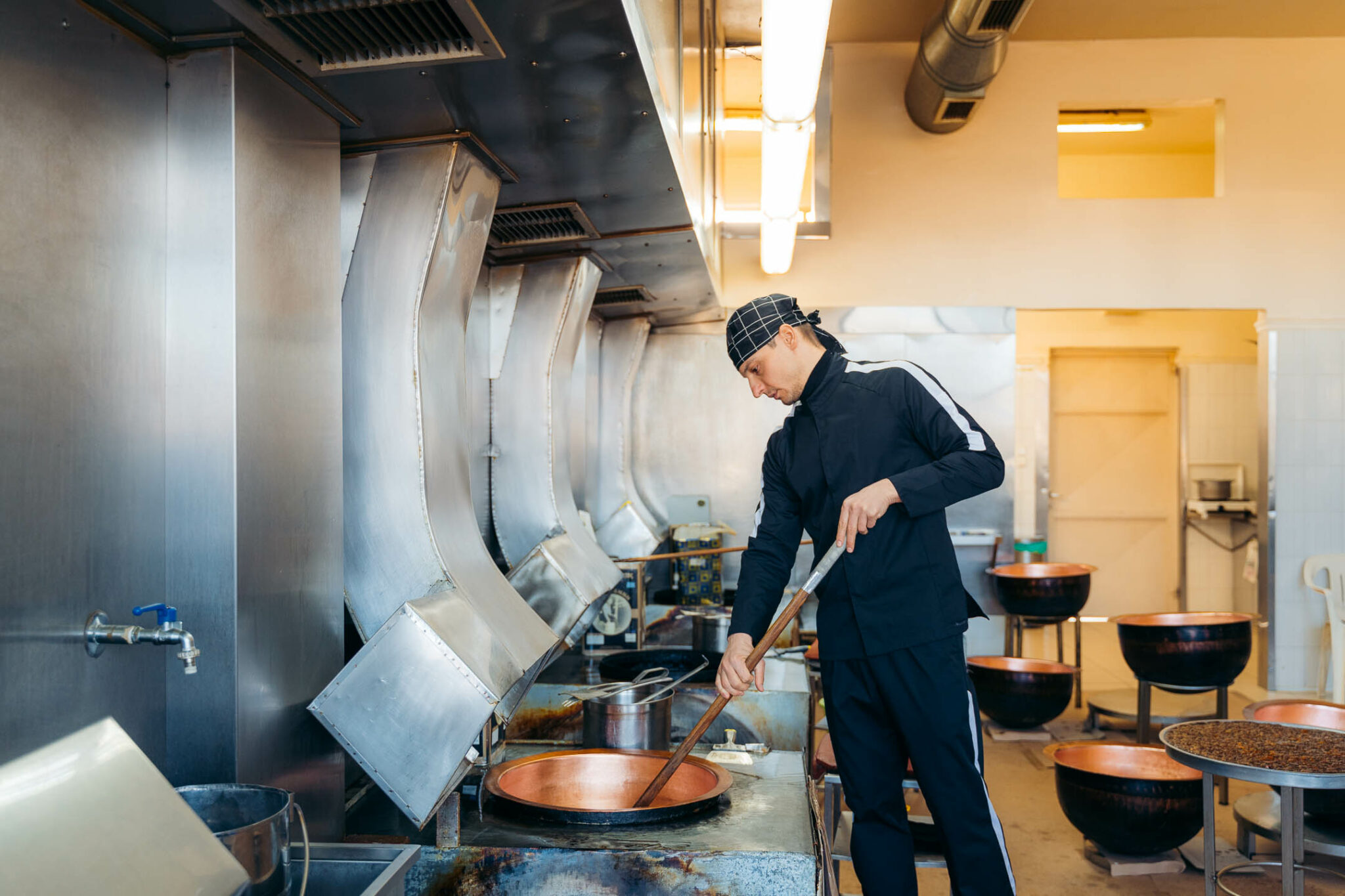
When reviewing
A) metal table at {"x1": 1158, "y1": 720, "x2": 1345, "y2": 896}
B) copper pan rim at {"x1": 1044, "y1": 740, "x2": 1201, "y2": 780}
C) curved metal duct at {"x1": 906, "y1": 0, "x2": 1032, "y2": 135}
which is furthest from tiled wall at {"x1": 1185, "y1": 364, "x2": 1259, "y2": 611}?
metal table at {"x1": 1158, "y1": 720, "x2": 1345, "y2": 896}

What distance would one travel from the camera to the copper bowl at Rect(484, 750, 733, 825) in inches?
82.8

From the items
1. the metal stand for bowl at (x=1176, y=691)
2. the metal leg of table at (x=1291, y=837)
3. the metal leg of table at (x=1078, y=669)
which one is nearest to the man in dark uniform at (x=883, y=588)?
the metal leg of table at (x=1291, y=837)

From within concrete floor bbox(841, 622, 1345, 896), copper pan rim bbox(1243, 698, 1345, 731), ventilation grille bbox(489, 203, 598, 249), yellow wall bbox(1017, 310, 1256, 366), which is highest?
yellow wall bbox(1017, 310, 1256, 366)

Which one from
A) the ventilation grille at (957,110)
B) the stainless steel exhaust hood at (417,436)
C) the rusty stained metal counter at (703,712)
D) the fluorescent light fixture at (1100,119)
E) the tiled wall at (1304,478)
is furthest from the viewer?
the fluorescent light fixture at (1100,119)

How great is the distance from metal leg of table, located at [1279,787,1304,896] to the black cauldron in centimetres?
154

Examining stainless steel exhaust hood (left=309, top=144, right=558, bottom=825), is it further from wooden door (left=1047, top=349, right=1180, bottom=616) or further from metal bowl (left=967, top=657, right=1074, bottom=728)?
wooden door (left=1047, top=349, right=1180, bottom=616)

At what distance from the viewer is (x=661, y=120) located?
6.81ft

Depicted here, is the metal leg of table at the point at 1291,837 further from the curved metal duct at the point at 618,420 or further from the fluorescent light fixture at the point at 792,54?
the curved metal duct at the point at 618,420

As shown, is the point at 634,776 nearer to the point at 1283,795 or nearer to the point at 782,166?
the point at 1283,795

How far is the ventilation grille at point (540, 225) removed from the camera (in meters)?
2.81

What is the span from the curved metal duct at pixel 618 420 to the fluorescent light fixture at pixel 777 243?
756 mm

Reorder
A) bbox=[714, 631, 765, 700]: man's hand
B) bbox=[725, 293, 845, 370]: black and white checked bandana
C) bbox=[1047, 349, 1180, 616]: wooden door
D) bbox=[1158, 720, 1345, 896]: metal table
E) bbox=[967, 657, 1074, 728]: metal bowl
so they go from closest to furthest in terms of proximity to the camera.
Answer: bbox=[714, 631, 765, 700]: man's hand, bbox=[725, 293, 845, 370]: black and white checked bandana, bbox=[1158, 720, 1345, 896]: metal table, bbox=[967, 657, 1074, 728]: metal bowl, bbox=[1047, 349, 1180, 616]: wooden door

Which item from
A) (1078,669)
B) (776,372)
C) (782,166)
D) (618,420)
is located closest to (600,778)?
(776,372)

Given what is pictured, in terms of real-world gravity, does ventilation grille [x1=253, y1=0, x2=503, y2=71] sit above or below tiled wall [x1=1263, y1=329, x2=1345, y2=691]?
above
